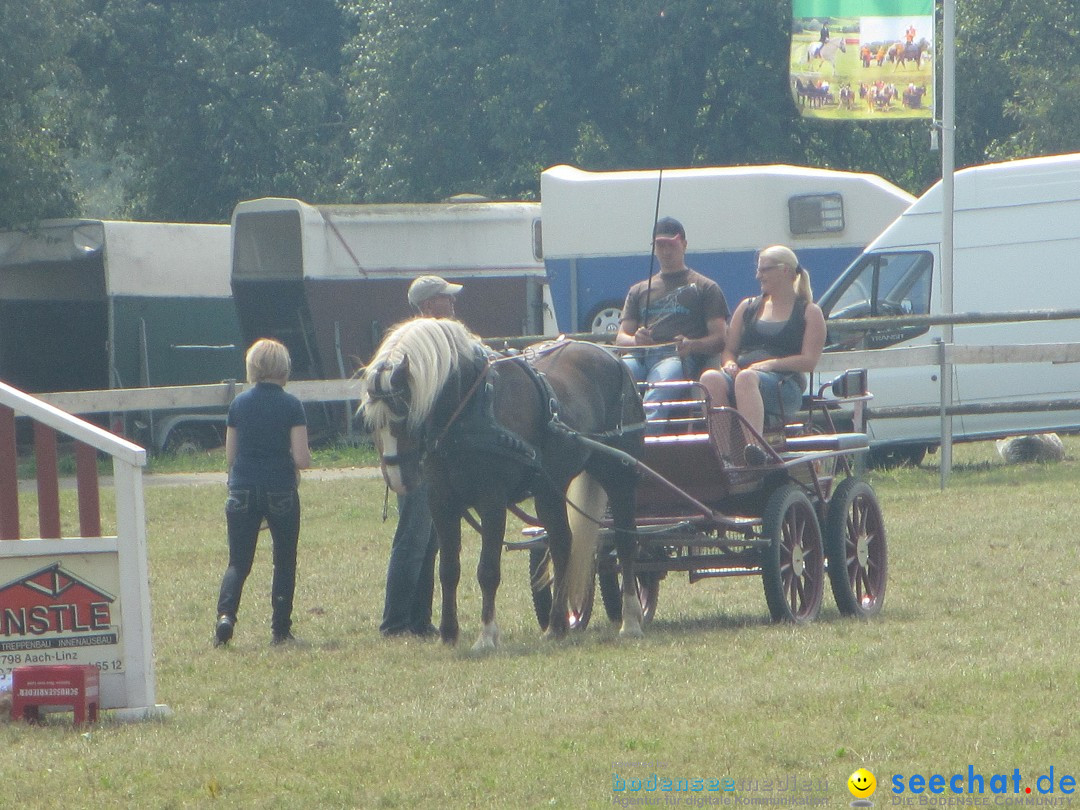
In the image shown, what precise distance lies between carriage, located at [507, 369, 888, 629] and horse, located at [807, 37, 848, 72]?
32.5 ft

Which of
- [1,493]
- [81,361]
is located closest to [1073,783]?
[1,493]

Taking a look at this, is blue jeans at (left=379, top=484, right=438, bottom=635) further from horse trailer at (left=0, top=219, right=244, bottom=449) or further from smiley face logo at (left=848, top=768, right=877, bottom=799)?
horse trailer at (left=0, top=219, right=244, bottom=449)

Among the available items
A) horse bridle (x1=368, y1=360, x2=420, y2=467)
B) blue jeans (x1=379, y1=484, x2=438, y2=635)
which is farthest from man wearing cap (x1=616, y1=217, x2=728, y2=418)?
horse bridle (x1=368, y1=360, x2=420, y2=467)

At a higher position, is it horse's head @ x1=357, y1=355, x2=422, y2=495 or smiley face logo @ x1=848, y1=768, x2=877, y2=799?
horse's head @ x1=357, y1=355, x2=422, y2=495

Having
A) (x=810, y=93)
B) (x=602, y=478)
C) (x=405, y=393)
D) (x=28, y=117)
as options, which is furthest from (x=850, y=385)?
(x=28, y=117)

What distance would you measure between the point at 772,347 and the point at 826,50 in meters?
10.3

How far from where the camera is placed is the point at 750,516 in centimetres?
801

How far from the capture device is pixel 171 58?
32.1 m

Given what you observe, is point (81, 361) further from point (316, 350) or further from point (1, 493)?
point (1, 493)

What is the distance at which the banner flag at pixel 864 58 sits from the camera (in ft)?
55.5

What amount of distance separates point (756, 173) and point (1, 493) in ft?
46.9

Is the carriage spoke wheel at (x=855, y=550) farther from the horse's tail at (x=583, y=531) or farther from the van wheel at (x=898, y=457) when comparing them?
the van wheel at (x=898, y=457)

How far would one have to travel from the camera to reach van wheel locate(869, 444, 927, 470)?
15695 mm

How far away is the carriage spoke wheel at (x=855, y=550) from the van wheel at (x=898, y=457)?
7.55 m
